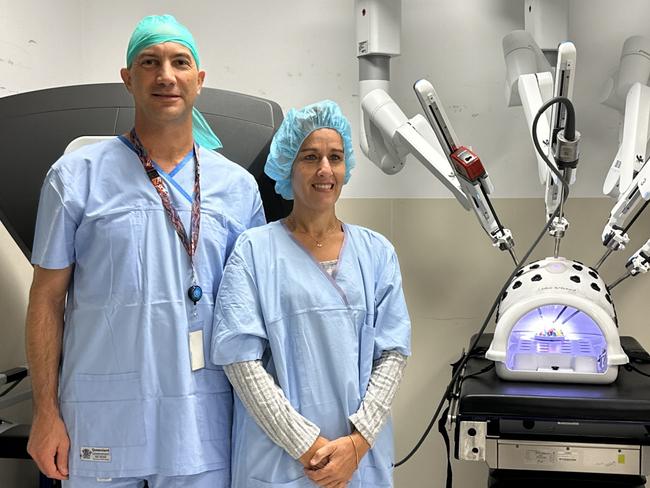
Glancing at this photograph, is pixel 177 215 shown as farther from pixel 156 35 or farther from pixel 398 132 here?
pixel 398 132

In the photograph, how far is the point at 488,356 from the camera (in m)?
1.99

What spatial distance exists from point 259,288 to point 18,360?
3.77ft

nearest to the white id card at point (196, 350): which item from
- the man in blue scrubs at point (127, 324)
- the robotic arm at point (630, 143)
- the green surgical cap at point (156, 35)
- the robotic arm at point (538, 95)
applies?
the man in blue scrubs at point (127, 324)

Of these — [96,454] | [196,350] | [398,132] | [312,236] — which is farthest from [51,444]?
[398,132]

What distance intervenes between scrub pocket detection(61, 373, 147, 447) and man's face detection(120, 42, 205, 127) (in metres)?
0.54

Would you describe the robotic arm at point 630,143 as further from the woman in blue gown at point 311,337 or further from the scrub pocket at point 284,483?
the scrub pocket at point 284,483

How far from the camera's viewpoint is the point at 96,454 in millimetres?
1608

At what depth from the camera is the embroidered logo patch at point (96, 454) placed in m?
1.60

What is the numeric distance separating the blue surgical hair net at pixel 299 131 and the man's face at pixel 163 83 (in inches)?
8.4

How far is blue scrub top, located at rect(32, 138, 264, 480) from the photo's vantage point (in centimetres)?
160

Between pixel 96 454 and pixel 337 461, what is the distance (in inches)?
19.2

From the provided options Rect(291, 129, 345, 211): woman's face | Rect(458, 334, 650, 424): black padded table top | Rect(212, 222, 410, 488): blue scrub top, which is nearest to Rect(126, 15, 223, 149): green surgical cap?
Rect(291, 129, 345, 211): woman's face

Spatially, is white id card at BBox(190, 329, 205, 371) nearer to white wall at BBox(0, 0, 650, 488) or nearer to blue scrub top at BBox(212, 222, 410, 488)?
blue scrub top at BBox(212, 222, 410, 488)

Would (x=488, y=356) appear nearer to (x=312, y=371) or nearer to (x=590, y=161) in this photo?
(x=312, y=371)
